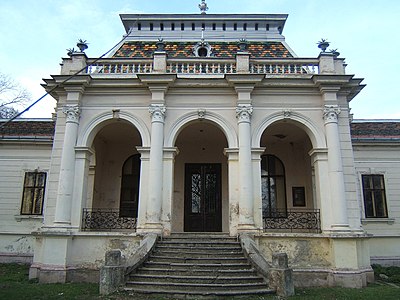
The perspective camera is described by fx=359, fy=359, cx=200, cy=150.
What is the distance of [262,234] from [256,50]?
7.73m

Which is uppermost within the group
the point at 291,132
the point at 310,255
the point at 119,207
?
the point at 291,132

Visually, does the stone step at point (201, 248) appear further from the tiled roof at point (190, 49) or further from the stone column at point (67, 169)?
the tiled roof at point (190, 49)

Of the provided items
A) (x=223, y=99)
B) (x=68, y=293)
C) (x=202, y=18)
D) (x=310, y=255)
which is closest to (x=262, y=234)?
(x=310, y=255)

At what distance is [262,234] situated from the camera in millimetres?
10305

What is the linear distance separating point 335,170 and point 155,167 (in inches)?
213

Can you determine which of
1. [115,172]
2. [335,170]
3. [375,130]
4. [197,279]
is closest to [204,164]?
[115,172]

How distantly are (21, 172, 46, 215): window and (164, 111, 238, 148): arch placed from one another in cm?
712

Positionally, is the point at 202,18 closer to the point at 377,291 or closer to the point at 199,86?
the point at 199,86

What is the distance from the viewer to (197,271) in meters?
8.63

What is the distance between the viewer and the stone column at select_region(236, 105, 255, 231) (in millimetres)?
10492

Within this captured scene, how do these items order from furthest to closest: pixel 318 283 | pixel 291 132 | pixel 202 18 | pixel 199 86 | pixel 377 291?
1. pixel 202 18
2. pixel 291 132
3. pixel 199 86
4. pixel 318 283
5. pixel 377 291

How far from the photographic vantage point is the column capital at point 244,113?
11.2m

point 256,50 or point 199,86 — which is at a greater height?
point 256,50

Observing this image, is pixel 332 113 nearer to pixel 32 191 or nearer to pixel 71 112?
pixel 71 112
